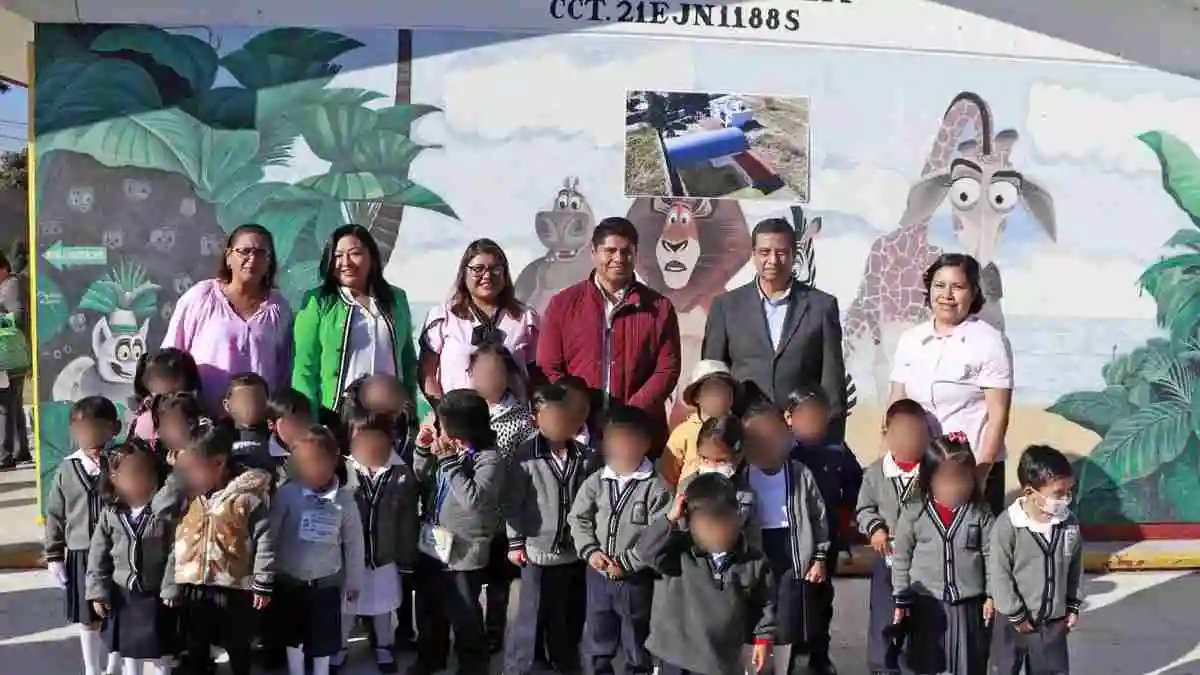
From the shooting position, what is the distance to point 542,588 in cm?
398

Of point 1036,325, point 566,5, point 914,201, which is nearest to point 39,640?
point 566,5

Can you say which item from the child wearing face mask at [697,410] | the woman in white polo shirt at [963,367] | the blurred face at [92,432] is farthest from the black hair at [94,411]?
the woman in white polo shirt at [963,367]

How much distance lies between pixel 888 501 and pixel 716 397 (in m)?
0.68

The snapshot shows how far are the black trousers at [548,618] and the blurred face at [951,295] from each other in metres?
1.58

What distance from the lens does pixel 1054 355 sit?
5.87m

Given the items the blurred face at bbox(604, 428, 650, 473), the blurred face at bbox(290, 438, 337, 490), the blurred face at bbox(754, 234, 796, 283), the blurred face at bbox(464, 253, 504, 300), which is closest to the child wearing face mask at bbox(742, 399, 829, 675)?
the blurred face at bbox(604, 428, 650, 473)

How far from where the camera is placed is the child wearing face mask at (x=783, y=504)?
3805 millimetres

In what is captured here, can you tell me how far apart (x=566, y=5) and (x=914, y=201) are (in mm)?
2000

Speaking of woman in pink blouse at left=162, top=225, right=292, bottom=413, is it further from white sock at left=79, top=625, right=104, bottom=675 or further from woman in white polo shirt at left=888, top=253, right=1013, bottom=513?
woman in white polo shirt at left=888, top=253, right=1013, bottom=513

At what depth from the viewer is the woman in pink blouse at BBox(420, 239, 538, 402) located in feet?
13.7

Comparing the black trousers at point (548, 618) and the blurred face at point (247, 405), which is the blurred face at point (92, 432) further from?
the black trousers at point (548, 618)

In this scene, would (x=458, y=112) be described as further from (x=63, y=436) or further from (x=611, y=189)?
(x=63, y=436)

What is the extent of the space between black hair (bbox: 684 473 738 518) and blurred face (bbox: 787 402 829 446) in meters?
0.66

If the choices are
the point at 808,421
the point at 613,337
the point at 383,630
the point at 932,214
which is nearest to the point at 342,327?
the point at 613,337
